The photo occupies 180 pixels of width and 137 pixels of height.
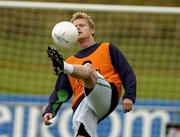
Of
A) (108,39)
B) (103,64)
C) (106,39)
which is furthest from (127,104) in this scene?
(106,39)

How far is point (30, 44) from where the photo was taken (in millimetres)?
11453

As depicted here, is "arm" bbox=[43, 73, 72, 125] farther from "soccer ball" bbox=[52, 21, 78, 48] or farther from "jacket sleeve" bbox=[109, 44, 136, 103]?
"soccer ball" bbox=[52, 21, 78, 48]

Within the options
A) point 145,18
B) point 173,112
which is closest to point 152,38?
point 145,18

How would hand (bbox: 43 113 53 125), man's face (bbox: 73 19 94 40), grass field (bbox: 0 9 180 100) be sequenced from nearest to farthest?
1. man's face (bbox: 73 19 94 40)
2. hand (bbox: 43 113 53 125)
3. grass field (bbox: 0 9 180 100)

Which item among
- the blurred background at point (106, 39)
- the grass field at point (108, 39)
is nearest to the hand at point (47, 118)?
the blurred background at point (106, 39)

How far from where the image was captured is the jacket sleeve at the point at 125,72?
6441 mm

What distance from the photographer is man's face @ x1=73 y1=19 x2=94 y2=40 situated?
661cm

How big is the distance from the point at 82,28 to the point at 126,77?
21.3 inches

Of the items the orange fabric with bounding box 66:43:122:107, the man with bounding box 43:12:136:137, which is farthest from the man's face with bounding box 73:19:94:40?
the orange fabric with bounding box 66:43:122:107

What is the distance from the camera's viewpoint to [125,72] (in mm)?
6562

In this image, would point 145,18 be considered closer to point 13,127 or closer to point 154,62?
point 154,62

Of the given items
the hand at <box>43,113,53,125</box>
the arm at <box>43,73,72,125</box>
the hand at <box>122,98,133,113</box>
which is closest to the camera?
the hand at <box>122,98,133,113</box>

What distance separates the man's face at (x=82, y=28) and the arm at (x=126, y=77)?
0.77 feet

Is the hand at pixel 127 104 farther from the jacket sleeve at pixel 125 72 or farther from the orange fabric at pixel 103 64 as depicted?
the orange fabric at pixel 103 64
